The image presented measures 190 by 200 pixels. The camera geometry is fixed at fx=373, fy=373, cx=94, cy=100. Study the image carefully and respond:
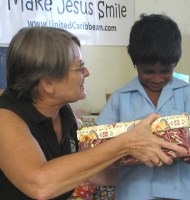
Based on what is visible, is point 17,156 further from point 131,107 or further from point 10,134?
point 131,107

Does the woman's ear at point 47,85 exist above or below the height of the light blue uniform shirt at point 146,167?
above

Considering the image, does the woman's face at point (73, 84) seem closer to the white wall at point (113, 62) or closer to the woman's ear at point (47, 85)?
the woman's ear at point (47, 85)

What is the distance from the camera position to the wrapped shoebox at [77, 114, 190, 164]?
2.94ft

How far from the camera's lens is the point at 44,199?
0.90m

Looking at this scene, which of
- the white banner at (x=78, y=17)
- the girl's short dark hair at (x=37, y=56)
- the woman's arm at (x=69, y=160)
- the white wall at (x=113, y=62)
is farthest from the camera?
the white wall at (x=113, y=62)

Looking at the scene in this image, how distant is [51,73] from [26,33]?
0.48 ft

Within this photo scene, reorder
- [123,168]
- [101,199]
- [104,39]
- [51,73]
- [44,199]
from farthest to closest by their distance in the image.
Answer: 1. [104,39]
2. [101,199]
3. [123,168]
4. [51,73]
5. [44,199]

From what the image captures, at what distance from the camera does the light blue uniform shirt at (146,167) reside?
1.08 metres

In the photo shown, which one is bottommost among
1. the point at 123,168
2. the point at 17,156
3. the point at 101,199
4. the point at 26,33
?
the point at 101,199

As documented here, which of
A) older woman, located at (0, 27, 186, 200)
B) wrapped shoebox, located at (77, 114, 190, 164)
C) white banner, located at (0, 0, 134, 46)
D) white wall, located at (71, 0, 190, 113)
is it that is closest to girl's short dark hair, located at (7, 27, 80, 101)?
older woman, located at (0, 27, 186, 200)

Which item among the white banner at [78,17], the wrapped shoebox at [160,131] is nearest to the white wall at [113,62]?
the white banner at [78,17]

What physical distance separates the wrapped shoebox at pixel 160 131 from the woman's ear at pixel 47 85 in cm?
19

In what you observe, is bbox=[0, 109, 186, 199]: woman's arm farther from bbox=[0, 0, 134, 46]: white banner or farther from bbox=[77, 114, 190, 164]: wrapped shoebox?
bbox=[0, 0, 134, 46]: white banner

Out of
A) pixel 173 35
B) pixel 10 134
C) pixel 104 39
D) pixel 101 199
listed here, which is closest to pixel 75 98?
pixel 10 134
